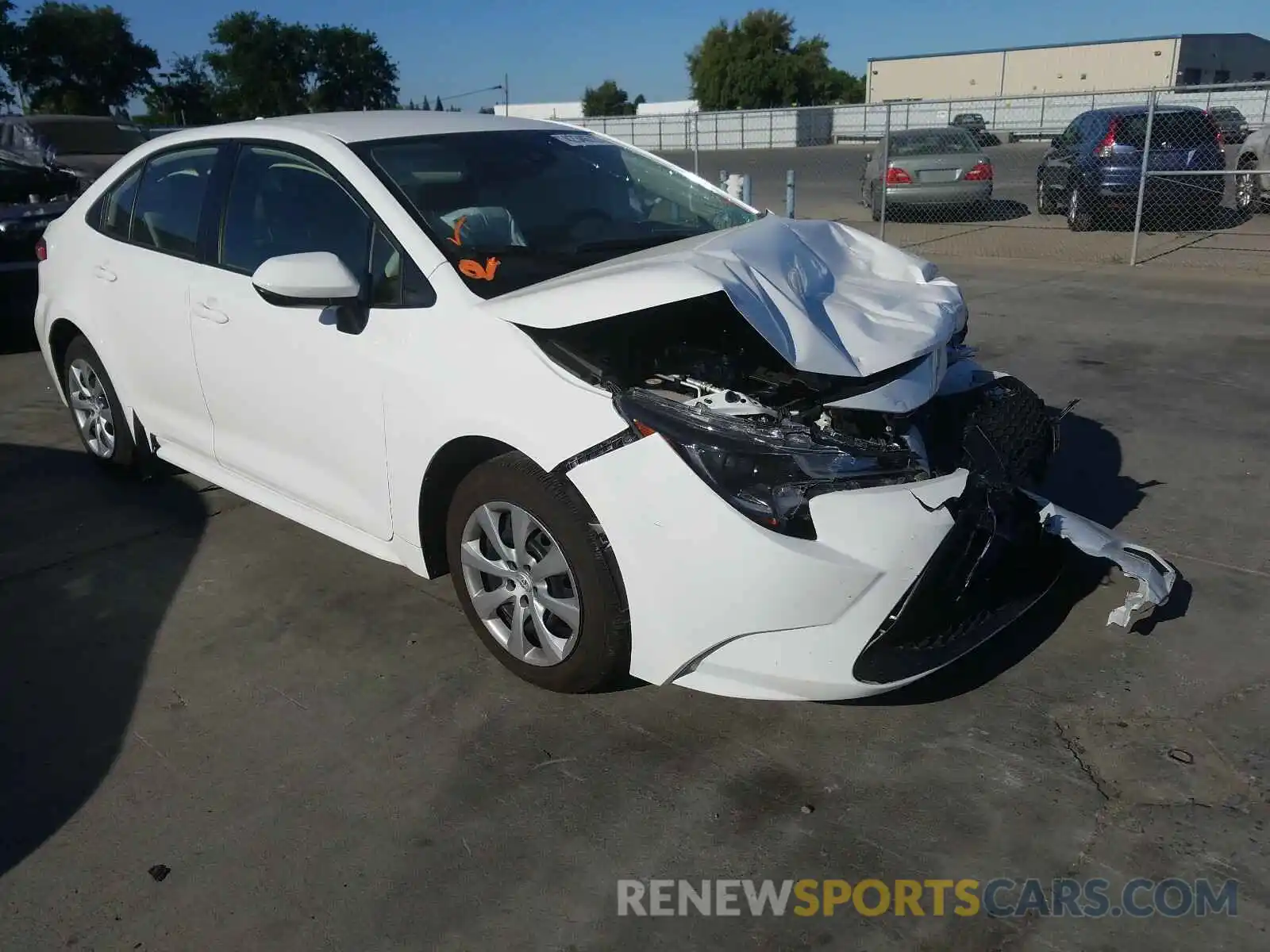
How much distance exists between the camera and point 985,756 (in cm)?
307

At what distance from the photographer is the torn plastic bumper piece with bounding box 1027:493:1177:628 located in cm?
346

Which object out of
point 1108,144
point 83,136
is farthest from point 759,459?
point 83,136

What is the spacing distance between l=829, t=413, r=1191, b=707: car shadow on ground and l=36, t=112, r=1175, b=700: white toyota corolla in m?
0.31

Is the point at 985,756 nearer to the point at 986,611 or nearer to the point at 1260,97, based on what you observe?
the point at 986,611

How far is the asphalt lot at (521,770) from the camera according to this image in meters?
2.56

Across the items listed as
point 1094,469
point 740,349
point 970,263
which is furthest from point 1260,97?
point 740,349

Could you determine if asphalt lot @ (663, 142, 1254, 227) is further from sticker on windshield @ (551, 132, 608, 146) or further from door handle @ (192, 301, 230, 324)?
door handle @ (192, 301, 230, 324)

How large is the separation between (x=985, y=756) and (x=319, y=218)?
2934mm

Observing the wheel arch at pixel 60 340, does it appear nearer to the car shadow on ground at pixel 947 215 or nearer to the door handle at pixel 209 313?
the door handle at pixel 209 313

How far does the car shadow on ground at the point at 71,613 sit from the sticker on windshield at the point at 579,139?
2439 millimetres

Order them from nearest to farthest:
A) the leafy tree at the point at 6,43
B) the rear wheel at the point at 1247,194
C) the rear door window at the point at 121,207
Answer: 1. the rear door window at the point at 121,207
2. the rear wheel at the point at 1247,194
3. the leafy tree at the point at 6,43

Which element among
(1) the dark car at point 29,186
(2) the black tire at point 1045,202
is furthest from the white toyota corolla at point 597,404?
(2) the black tire at point 1045,202

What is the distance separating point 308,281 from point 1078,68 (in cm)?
7050

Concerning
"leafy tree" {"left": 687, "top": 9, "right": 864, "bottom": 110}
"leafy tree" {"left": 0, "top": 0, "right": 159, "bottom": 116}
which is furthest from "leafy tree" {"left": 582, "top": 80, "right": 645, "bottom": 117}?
"leafy tree" {"left": 0, "top": 0, "right": 159, "bottom": 116}
